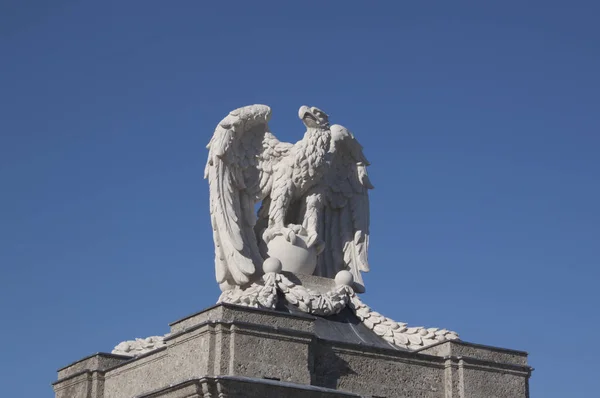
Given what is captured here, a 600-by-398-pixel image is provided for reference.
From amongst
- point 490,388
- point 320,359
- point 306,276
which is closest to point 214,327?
point 320,359

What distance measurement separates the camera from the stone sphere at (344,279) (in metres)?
30.8

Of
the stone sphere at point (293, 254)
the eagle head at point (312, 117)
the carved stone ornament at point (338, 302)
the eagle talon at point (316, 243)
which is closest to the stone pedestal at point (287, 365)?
the carved stone ornament at point (338, 302)

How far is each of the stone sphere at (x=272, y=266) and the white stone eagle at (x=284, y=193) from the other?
12.6 inches

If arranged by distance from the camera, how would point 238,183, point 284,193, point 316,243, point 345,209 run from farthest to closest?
1. point 345,209
2. point 284,193
3. point 316,243
4. point 238,183

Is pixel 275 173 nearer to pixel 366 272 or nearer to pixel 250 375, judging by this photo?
pixel 366 272

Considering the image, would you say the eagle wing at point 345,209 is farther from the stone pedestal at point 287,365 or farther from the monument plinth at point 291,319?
the stone pedestal at point 287,365

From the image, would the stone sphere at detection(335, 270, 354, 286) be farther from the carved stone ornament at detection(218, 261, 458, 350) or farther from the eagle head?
the eagle head

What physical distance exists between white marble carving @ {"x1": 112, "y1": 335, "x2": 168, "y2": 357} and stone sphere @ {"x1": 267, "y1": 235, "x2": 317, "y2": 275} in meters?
3.42

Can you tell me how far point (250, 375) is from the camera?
2642 centimetres

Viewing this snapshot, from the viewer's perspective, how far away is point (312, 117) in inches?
1256

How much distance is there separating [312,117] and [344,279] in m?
4.11

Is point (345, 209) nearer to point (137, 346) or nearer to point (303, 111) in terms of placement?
point (303, 111)

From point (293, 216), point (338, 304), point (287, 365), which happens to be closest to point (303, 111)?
point (293, 216)

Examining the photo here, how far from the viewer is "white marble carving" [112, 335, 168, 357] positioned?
102 feet
